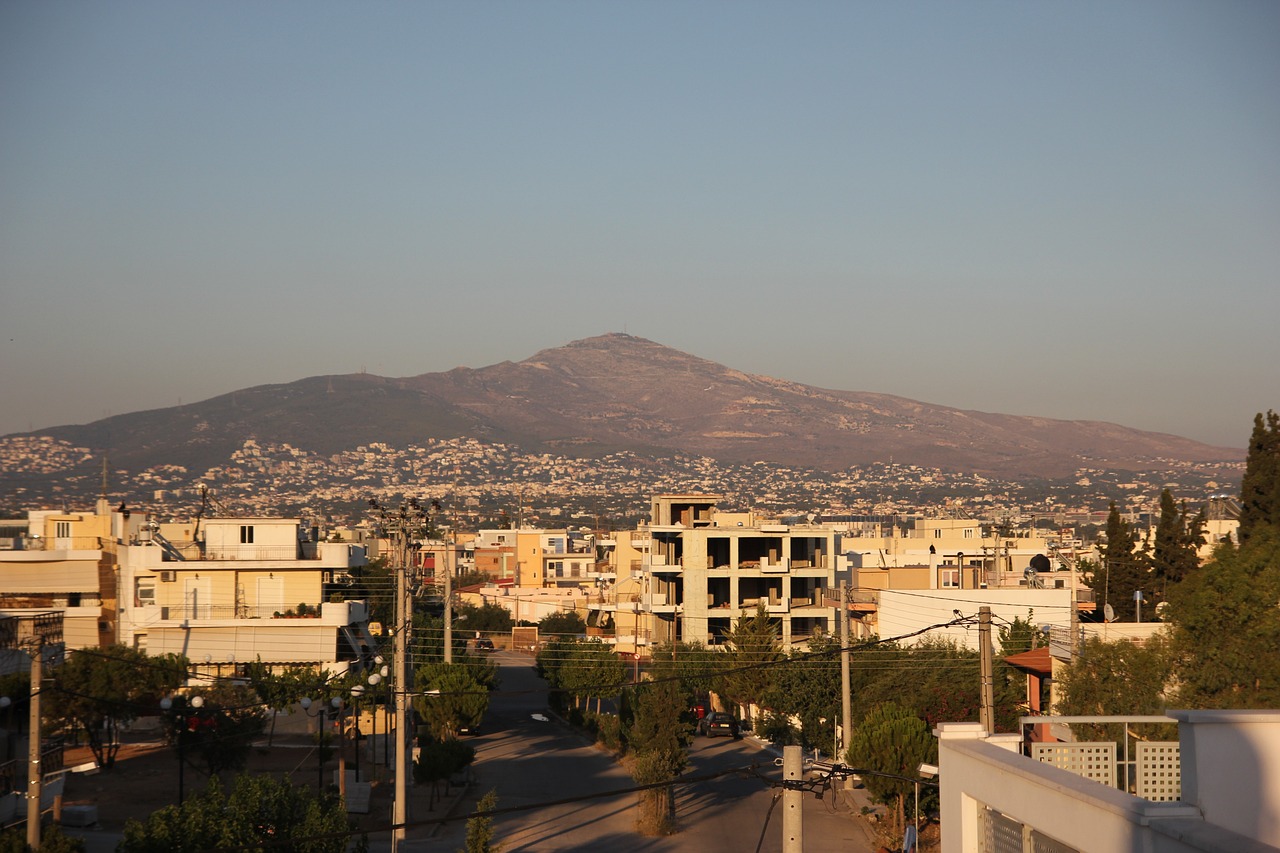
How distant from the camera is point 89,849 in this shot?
26.2 m

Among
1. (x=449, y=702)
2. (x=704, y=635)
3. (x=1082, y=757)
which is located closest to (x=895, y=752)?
(x=1082, y=757)

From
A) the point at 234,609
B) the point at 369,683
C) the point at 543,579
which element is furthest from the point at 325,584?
the point at 543,579

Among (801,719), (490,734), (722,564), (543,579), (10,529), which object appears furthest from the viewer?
(543,579)

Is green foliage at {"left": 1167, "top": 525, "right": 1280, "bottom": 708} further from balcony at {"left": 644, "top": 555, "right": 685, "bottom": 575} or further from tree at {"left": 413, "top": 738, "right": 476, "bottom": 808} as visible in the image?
balcony at {"left": 644, "top": 555, "right": 685, "bottom": 575}

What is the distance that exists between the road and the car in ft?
2.18

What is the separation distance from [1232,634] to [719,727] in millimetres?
26337

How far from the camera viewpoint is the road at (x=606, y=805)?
98.7 ft

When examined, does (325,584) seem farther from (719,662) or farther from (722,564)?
(722,564)

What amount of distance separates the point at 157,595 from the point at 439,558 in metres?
79.6

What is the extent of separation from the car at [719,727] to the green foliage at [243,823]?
28527mm

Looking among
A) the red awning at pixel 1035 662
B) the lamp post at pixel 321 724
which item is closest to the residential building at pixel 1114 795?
the lamp post at pixel 321 724

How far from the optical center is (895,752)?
28.9 meters

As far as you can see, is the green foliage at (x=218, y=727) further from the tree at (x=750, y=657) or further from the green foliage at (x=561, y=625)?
the green foliage at (x=561, y=625)

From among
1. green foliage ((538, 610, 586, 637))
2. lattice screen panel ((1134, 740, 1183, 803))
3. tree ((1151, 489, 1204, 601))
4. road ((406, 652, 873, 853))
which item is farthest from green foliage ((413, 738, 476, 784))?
green foliage ((538, 610, 586, 637))
